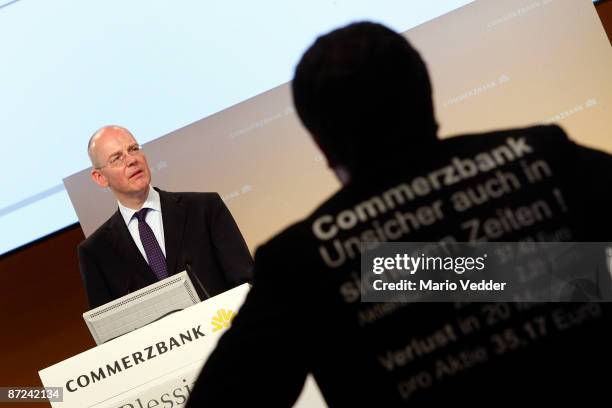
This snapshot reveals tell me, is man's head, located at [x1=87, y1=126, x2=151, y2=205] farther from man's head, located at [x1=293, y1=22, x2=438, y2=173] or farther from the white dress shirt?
man's head, located at [x1=293, y1=22, x2=438, y2=173]

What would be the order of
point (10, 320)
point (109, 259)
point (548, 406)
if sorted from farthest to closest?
Answer: point (10, 320) < point (109, 259) < point (548, 406)

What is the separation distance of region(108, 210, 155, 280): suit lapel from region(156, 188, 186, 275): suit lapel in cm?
13

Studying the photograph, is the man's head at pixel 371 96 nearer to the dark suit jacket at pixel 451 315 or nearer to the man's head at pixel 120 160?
the dark suit jacket at pixel 451 315

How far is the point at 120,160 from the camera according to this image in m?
3.76

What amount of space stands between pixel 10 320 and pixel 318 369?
4.02m

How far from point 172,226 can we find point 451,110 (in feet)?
4.78

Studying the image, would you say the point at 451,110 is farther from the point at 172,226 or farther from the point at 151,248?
the point at 151,248

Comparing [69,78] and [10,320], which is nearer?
[69,78]

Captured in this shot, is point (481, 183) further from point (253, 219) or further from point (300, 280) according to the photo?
point (253, 219)

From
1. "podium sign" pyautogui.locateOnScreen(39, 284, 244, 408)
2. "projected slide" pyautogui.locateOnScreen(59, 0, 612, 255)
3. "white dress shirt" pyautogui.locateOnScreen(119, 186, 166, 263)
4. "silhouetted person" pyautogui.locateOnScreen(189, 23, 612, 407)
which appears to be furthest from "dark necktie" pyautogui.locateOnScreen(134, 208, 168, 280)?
"silhouetted person" pyautogui.locateOnScreen(189, 23, 612, 407)

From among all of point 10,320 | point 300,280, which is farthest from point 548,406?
point 10,320

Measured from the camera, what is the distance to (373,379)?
1.23m

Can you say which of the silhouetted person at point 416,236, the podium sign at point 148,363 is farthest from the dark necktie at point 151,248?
the silhouetted person at point 416,236

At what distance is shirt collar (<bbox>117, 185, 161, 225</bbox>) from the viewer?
383 centimetres
